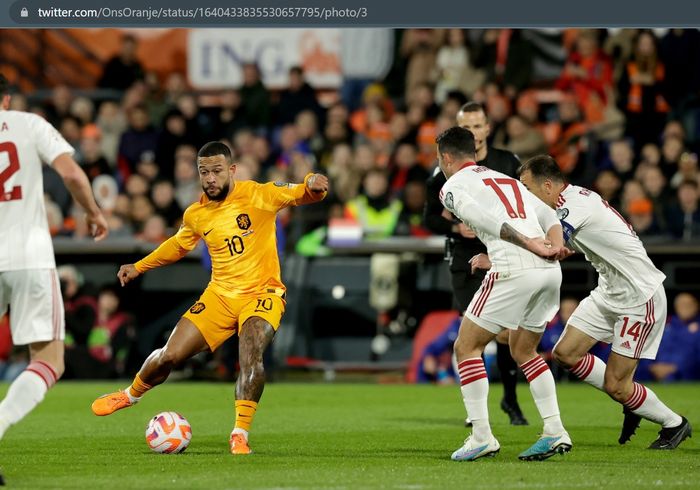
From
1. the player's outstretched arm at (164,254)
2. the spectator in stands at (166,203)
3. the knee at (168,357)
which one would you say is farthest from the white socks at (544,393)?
the spectator in stands at (166,203)

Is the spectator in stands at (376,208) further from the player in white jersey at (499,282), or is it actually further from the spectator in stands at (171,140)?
the player in white jersey at (499,282)

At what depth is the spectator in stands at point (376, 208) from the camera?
17.2 metres

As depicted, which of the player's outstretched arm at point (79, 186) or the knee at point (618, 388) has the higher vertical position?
the player's outstretched arm at point (79, 186)

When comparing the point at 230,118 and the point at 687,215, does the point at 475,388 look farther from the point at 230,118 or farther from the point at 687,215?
the point at 230,118

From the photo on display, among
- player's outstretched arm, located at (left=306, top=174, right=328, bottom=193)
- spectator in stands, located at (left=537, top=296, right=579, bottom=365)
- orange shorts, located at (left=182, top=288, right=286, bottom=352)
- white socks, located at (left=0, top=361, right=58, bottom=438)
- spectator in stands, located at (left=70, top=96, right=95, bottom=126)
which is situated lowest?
spectator in stands, located at (left=537, top=296, right=579, bottom=365)

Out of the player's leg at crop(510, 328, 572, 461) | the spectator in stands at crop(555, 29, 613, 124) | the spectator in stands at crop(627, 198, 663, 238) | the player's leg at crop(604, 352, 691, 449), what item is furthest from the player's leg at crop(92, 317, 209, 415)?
the spectator in stands at crop(555, 29, 613, 124)

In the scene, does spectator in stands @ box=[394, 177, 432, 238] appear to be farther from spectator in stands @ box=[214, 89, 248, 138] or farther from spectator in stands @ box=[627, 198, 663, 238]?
spectator in stands @ box=[214, 89, 248, 138]

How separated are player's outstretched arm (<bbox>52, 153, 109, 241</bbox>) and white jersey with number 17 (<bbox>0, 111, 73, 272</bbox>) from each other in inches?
2.2

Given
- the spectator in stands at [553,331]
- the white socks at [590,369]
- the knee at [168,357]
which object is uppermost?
the knee at [168,357]

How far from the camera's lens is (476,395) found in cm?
828

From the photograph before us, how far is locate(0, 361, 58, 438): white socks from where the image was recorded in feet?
23.7

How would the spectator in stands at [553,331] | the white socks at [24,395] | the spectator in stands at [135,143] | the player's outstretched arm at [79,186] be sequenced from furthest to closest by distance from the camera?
the spectator in stands at [135,143], the spectator in stands at [553,331], the player's outstretched arm at [79,186], the white socks at [24,395]

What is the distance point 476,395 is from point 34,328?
2768 millimetres

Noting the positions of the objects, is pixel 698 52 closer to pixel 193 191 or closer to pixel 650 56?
pixel 650 56
